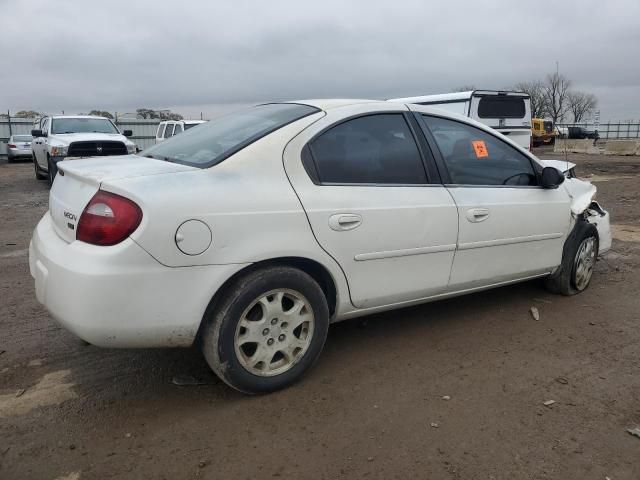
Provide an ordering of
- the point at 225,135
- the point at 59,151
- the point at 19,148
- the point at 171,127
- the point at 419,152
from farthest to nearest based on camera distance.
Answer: the point at 19,148 → the point at 171,127 → the point at 59,151 → the point at 419,152 → the point at 225,135

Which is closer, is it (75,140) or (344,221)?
(344,221)

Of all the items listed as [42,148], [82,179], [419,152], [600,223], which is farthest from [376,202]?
[42,148]

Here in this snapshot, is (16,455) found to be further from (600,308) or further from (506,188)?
(600,308)

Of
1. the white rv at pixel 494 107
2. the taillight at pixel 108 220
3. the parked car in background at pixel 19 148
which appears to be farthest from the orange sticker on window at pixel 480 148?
the parked car in background at pixel 19 148

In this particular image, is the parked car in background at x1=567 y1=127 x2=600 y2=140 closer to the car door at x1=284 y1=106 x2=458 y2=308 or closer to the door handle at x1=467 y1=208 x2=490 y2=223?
the door handle at x1=467 y1=208 x2=490 y2=223

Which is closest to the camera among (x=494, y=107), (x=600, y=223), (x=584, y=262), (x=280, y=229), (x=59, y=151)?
(x=280, y=229)

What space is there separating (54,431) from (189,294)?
945 mm

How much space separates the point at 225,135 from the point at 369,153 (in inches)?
35.0

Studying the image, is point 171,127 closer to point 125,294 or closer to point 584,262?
point 584,262

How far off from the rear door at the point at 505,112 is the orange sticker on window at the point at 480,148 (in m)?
7.64

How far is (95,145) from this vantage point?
11531mm

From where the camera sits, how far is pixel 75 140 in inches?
452

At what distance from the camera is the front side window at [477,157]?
3.76m

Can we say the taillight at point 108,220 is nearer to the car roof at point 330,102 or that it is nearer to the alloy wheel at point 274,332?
the alloy wheel at point 274,332
